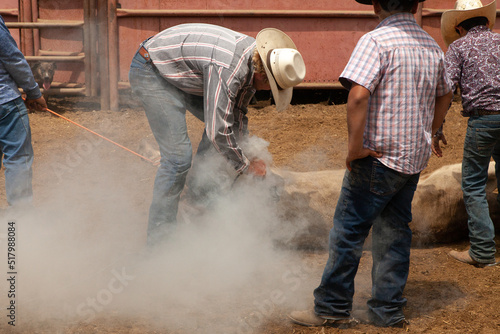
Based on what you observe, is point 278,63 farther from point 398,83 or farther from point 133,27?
point 133,27

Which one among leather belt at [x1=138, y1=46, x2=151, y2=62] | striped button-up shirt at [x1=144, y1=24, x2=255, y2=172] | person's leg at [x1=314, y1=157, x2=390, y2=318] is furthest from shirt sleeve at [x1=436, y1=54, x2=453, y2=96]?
leather belt at [x1=138, y1=46, x2=151, y2=62]

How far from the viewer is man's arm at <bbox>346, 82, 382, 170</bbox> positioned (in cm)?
230

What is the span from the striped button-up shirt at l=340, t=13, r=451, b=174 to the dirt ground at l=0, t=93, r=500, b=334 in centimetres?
99

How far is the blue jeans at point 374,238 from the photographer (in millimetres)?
2502

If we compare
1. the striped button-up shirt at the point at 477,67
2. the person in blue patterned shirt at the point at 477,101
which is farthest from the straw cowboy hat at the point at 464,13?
the striped button-up shirt at the point at 477,67

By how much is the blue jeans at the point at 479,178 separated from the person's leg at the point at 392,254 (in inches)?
40.0

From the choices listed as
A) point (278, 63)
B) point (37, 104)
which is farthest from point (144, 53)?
point (37, 104)

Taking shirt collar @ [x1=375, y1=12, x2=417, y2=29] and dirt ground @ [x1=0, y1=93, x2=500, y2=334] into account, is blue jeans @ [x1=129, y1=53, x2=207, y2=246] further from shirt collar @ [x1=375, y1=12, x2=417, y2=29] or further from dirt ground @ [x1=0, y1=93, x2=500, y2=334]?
shirt collar @ [x1=375, y1=12, x2=417, y2=29]

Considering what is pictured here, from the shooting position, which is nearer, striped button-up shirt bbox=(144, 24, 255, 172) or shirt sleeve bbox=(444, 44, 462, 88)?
striped button-up shirt bbox=(144, 24, 255, 172)

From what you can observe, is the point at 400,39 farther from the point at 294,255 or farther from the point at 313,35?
the point at 313,35

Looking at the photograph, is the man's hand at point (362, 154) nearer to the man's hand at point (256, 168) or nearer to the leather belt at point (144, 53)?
the man's hand at point (256, 168)

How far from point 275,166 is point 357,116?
1.72 metres

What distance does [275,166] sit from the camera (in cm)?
400

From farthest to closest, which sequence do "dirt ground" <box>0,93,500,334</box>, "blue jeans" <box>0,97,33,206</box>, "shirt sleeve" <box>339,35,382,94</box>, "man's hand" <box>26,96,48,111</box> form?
"man's hand" <box>26,96,48,111</box> → "blue jeans" <box>0,97,33,206</box> → "dirt ground" <box>0,93,500,334</box> → "shirt sleeve" <box>339,35,382,94</box>
